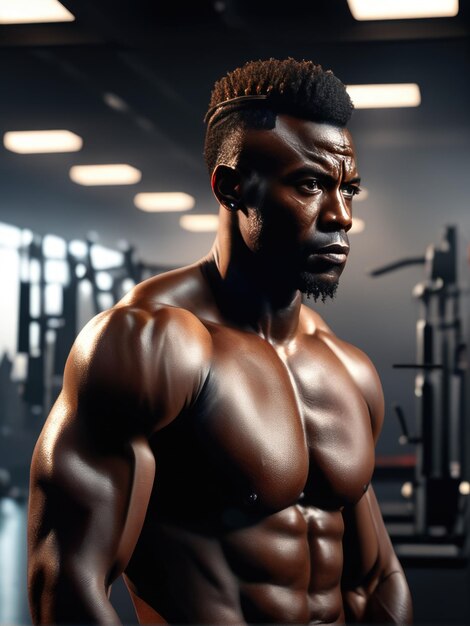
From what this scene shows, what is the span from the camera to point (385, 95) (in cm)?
219

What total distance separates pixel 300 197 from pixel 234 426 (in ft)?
0.81

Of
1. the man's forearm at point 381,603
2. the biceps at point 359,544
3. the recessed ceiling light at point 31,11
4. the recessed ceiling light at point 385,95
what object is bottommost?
the man's forearm at point 381,603

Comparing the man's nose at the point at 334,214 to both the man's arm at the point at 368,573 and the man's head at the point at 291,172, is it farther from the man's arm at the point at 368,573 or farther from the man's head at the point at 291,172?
the man's arm at the point at 368,573

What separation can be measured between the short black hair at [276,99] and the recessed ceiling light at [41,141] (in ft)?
4.13

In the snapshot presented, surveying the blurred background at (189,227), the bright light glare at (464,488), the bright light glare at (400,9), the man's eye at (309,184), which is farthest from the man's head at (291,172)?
the bright light glare at (464,488)

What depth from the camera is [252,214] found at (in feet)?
3.21

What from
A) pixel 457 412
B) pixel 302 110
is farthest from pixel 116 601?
pixel 302 110

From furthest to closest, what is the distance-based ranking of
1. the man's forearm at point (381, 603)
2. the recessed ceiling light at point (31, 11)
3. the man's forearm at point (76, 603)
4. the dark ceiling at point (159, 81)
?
the dark ceiling at point (159, 81)
the recessed ceiling light at point (31, 11)
the man's forearm at point (381, 603)
the man's forearm at point (76, 603)

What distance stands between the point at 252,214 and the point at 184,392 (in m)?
0.21

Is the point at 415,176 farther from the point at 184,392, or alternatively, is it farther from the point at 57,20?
the point at 184,392

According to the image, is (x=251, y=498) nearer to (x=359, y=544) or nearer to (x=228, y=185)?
(x=359, y=544)

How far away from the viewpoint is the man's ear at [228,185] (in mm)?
986

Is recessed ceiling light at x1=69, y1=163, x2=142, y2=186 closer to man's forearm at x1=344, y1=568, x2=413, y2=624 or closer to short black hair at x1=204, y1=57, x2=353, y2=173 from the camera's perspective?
short black hair at x1=204, y1=57, x2=353, y2=173

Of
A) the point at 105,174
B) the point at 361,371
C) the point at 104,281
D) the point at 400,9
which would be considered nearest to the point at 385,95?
the point at 400,9
